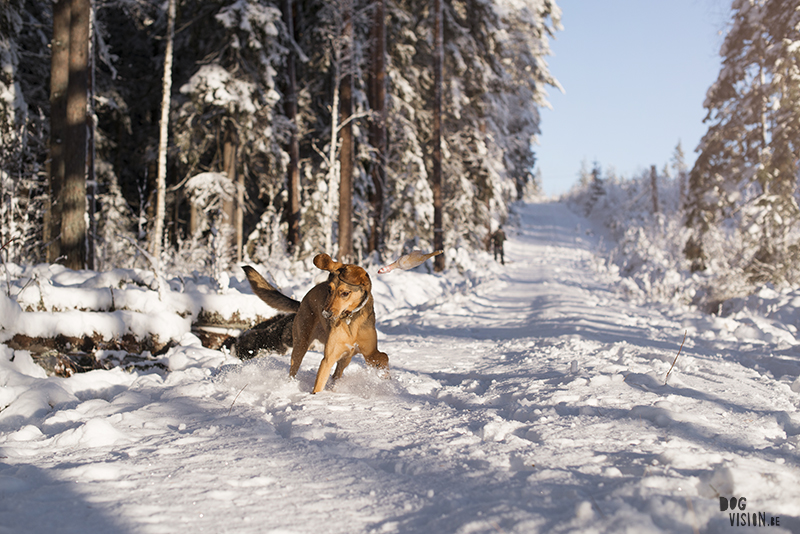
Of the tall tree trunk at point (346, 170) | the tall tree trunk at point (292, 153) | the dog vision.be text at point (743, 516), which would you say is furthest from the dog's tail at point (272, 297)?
the tall tree trunk at point (292, 153)

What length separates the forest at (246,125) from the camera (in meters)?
9.52

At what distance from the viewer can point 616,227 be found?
49.1 metres

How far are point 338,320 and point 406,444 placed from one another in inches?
48.8

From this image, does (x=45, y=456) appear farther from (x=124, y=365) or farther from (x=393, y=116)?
(x=393, y=116)

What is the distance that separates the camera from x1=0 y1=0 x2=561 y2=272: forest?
9.52 metres

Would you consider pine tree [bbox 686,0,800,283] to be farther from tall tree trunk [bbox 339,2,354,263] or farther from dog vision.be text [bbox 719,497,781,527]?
Answer: dog vision.be text [bbox 719,497,781,527]

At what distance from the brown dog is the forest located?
15.2 ft

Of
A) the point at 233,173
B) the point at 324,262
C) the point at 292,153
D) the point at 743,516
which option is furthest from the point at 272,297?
the point at 292,153

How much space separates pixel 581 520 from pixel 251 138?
1424cm

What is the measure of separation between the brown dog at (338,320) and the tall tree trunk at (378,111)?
11183mm

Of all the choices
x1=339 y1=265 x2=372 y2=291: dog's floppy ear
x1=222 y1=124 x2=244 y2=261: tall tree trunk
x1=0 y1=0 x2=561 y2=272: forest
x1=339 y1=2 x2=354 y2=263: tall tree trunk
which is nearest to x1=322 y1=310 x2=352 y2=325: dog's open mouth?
x1=339 y1=265 x2=372 y2=291: dog's floppy ear

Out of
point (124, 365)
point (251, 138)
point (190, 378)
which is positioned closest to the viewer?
point (190, 378)

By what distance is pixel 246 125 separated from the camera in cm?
1366

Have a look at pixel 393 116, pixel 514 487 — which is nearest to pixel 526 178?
pixel 393 116
